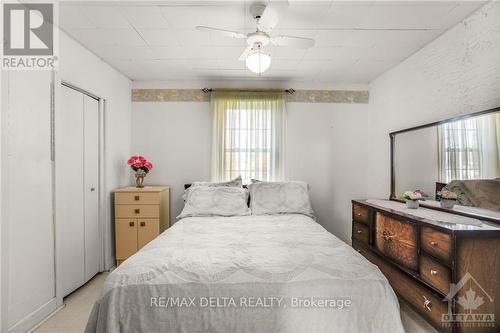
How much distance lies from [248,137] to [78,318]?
2.73m

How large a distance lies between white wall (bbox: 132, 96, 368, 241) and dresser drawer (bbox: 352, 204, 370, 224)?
726mm

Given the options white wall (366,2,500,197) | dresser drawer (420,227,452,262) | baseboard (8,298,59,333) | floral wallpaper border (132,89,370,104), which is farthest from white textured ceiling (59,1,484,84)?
baseboard (8,298,59,333)

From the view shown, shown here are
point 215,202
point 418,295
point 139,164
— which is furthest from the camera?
point 139,164

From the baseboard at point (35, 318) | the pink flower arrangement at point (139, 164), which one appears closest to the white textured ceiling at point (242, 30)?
the pink flower arrangement at point (139, 164)

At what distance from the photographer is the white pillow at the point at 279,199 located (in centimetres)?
324

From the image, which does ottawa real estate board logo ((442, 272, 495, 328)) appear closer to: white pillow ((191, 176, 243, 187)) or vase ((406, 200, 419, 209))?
vase ((406, 200, 419, 209))

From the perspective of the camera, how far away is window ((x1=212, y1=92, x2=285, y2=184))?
386 centimetres

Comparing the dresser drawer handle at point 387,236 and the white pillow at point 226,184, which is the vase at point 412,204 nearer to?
the dresser drawer handle at point 387,236

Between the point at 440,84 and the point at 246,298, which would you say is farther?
the point at 440,84

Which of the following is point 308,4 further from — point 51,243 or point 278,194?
point 51,243

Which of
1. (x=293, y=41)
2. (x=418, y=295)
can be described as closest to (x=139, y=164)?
(x=293, y=41)

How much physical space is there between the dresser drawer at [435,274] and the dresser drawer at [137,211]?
2.76m

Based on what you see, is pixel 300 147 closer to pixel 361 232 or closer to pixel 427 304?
pixel 361 232

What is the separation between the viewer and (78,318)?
222cm
